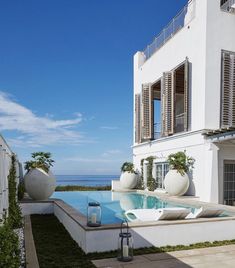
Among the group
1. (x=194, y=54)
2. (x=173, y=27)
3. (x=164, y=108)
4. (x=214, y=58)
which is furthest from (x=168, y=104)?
(x=173, y=27)

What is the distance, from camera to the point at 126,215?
9953 millimetres

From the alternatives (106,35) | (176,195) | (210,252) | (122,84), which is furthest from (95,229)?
(122,84)

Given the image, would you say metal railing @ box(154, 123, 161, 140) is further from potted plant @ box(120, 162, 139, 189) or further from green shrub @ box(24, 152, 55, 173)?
green shrub @ box(24, 152, 55, 173)

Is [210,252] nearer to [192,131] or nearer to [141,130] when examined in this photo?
[192,131]

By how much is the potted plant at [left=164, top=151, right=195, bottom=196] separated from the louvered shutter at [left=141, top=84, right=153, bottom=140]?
4.43m

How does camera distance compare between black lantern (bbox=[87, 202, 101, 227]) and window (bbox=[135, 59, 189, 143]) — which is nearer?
black lantern (bbox=[87, 202, 101, 227])

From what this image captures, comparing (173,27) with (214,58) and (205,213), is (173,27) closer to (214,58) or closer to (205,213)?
(214,58)

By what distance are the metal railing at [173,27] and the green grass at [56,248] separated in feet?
38.8

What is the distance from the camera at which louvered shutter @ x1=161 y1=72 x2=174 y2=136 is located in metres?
16.3

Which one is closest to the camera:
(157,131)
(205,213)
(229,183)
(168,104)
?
(205,213)

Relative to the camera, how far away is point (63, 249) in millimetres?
6352

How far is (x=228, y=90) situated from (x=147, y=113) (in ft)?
20.2

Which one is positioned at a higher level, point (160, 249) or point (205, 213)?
point (205, 213)

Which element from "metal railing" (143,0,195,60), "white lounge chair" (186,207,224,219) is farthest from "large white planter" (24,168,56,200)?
"metal railing" (143,0,195,60)
